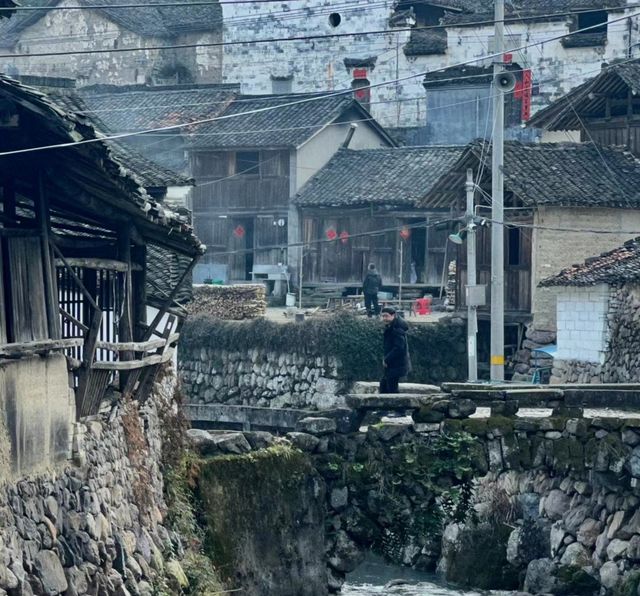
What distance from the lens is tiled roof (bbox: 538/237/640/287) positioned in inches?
1422

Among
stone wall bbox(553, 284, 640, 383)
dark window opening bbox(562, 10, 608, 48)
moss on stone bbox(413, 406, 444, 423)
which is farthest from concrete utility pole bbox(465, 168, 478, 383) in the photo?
dark window opening bbox(562, 10, 608, 48)

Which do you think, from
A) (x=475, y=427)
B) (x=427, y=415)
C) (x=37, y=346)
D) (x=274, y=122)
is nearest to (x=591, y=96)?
(x=274, y=122)

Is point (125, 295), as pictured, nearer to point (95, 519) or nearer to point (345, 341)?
point (95, 519)

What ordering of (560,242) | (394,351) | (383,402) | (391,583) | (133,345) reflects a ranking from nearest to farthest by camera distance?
(133,345)
(383,402)
(394,351)
(391,583)
(560,242)

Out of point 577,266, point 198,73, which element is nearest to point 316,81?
point 198,73

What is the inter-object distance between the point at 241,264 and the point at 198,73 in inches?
678

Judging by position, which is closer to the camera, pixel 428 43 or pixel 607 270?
pixel 607 270

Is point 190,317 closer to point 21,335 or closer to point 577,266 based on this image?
point 577,266

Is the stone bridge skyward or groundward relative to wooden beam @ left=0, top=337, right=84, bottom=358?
groundward

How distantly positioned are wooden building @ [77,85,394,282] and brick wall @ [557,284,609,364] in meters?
14.3

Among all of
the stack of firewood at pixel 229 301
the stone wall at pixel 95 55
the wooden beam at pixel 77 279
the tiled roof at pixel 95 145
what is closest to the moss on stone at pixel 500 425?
the tiled roof at pixel 95 145

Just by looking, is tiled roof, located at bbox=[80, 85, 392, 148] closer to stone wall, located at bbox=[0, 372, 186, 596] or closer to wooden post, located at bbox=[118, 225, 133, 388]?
wooden post, located at bbox=[118, 225, 133, 388]

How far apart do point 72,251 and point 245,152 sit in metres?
33.3

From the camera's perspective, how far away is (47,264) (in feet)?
58.0
